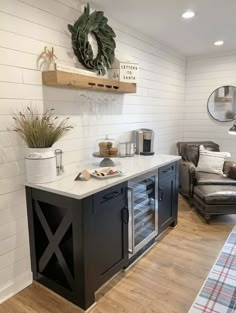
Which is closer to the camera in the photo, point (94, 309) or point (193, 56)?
point (94, 309)

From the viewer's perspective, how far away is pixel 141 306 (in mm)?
1895

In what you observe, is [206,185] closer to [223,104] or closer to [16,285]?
[223,104]

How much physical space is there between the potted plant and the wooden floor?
950 mm

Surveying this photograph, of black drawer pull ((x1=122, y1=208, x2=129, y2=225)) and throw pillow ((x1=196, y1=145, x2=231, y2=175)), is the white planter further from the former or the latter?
throw pillow ((x1=196, y1=145, x2=231, y2=175))

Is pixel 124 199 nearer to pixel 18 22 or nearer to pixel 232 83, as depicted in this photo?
pixel 18 22

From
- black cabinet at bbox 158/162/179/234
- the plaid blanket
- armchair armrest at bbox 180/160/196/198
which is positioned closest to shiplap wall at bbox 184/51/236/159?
armchair armrest at bbox 180/160/196/198

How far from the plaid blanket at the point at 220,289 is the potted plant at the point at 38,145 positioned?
4.93ft

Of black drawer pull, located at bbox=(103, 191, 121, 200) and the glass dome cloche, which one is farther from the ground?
the glass dome cloche

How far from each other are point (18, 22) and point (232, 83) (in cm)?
382

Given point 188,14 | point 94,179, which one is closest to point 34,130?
point 94,179

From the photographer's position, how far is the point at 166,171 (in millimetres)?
2857

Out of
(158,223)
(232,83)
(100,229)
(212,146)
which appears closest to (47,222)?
(100,229)

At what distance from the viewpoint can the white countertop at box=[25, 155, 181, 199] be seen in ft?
5.92

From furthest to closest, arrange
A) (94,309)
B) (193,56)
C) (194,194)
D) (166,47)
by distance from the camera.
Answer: (193,56) → (166,47) → (194,194) → (94,309)
